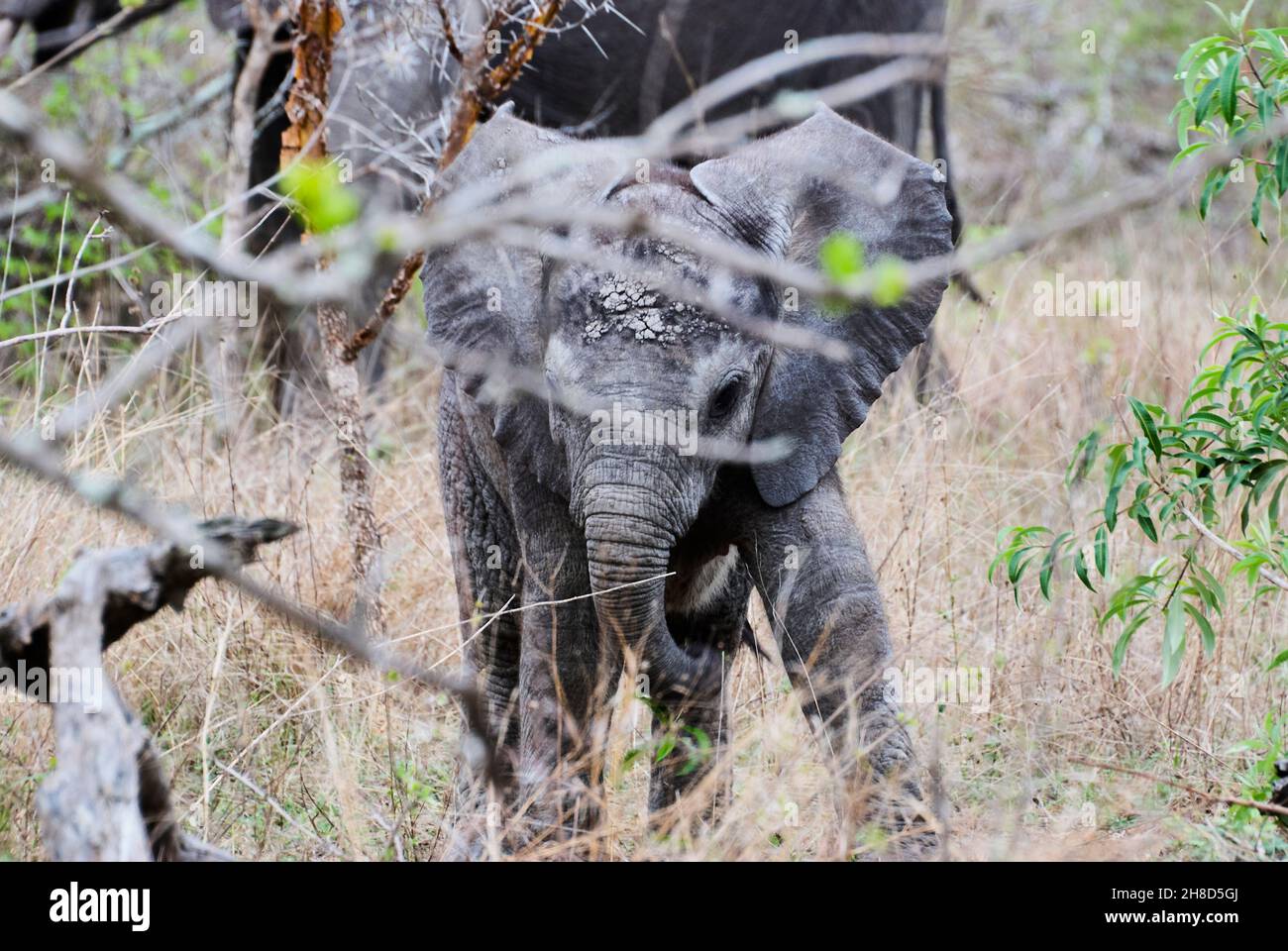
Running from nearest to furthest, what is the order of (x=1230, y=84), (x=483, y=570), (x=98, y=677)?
(x=98, y=677)
(x=1230, y=84)
(x=483, y=570)

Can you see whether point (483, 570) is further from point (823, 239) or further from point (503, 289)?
point (823, 239)

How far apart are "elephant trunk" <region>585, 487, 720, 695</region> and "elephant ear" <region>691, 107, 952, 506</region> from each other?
1.17 ft

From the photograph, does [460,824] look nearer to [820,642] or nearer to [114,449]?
[820,642]

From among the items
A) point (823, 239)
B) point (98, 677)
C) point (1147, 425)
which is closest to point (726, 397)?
point (823, 239)

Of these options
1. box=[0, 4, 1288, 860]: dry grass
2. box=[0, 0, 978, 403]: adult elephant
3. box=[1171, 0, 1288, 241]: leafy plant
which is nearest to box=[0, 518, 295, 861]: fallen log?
box=[0, 4, 1288, 860]: dry grass

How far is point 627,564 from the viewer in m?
3.95

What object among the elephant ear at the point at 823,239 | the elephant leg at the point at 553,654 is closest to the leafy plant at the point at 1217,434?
the elephant ear at the point at 823,239

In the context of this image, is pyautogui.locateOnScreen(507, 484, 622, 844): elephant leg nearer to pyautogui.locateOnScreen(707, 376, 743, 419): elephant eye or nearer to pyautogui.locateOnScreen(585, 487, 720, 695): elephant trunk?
pyautogui.locateOnScreen(585, 487, 720, 695): elephant trunk

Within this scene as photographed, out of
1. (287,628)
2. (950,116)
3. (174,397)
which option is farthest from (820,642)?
(950,116)

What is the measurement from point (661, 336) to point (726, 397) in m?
0.24

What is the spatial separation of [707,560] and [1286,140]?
172 cm

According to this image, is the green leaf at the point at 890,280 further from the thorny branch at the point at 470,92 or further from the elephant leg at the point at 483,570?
the thorny branch at the point at 470,92

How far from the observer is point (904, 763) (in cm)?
413

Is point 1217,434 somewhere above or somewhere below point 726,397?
below
